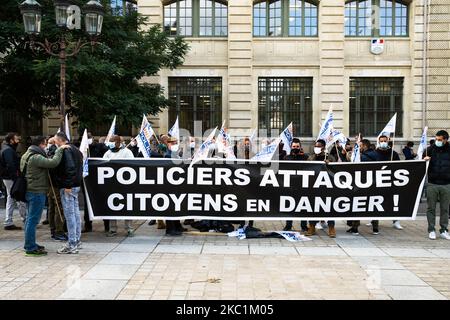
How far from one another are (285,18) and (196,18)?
430cm

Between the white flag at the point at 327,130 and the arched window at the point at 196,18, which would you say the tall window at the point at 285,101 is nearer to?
the arched window at the point at 196,18

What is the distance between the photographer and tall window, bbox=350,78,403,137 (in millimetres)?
22578

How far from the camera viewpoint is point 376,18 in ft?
73.8

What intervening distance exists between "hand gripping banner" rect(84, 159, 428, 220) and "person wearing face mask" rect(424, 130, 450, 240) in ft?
1.17

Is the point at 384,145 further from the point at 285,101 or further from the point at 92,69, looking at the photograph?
the point at 285,101

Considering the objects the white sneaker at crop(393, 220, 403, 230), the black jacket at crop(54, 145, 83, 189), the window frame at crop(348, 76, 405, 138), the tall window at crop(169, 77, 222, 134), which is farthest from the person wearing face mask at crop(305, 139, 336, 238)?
the window frame at crop(348, 76, 405, 138)

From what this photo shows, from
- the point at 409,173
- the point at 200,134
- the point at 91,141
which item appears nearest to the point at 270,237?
the point at 409,173

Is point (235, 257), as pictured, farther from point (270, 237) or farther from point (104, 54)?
point (104, 54)

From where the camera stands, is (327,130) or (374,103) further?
(374,103)

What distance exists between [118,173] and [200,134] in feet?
44.5

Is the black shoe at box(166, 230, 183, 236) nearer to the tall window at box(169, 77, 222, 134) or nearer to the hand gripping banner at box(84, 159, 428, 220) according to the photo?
the hand gripping banner at box(84, 159, 428, 220)

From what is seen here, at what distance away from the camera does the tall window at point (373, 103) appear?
889 inches

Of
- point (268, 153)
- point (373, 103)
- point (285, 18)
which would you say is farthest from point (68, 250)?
point (373, 103)
